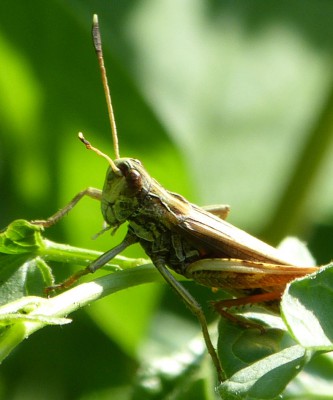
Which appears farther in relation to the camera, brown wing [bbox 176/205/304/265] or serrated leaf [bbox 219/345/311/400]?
brown wing [bbox 176/205/304/265]

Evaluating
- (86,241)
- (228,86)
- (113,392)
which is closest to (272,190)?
(228,86)

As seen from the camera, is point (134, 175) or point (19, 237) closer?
point (19, 237)

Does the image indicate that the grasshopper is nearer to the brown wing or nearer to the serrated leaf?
the brown wing

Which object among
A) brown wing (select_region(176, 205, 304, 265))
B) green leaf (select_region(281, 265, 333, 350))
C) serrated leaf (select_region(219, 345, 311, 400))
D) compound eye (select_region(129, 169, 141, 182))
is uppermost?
compound eye (select_region(129, 169, 141, 182))

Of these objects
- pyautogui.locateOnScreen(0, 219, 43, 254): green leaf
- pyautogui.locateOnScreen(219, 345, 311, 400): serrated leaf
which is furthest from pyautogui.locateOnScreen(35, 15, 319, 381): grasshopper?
pyautogui.locateOnScreen(219, 345, 311, 400): serrated leaf

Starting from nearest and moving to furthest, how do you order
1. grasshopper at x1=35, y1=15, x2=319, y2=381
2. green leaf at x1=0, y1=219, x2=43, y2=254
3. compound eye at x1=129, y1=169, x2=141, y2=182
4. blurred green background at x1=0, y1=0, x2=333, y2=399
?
green leaf at x1=0, y1=219, x2=43, y2=254 → grasshopper at x1=35, y1=15, x2=319, y2=381 → compound eye at x1=129, y1=169, x2=141, y2=182 → blurred green background at x1=0, y1=0, x2=333, y2=399

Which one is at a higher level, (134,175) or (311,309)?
(134,175)

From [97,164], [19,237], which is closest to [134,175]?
[19,237]

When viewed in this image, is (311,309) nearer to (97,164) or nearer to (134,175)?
(134,175)

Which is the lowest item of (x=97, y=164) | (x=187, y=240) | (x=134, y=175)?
(x=187, y=240)
